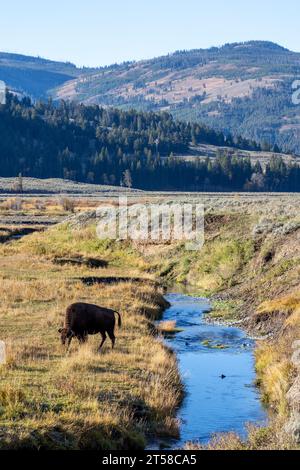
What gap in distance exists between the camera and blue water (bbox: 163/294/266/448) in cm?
1847

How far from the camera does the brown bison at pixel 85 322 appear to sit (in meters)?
23.5

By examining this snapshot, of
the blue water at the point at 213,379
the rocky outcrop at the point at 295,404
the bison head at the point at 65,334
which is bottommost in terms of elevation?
the blue water at the point at 213,379

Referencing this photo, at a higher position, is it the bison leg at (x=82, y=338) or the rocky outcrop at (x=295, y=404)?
the rocky outcrop at (x=295, y=404)

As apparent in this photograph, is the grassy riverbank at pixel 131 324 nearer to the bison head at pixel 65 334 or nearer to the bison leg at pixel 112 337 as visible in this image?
the bison leg at pixel 112 337

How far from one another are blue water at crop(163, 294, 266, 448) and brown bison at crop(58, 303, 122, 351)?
2.50m

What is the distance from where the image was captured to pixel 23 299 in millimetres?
32062

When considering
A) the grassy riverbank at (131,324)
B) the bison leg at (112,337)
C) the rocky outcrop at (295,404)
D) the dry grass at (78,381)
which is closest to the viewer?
the rocky outcrop at (295,404)

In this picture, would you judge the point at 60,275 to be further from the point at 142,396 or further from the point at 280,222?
the point at 142,396

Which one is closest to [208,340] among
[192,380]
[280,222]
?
[192,380]

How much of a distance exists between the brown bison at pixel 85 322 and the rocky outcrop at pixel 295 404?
5.37m

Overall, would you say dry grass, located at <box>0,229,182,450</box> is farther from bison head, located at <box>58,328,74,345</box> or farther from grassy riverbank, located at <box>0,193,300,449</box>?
bison head, located at <box>58,328,74,345</box>

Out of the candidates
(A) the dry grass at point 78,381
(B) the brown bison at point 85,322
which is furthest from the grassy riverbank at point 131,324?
(B) the brown bison at point 85,322

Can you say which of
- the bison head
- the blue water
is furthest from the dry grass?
the blue water
